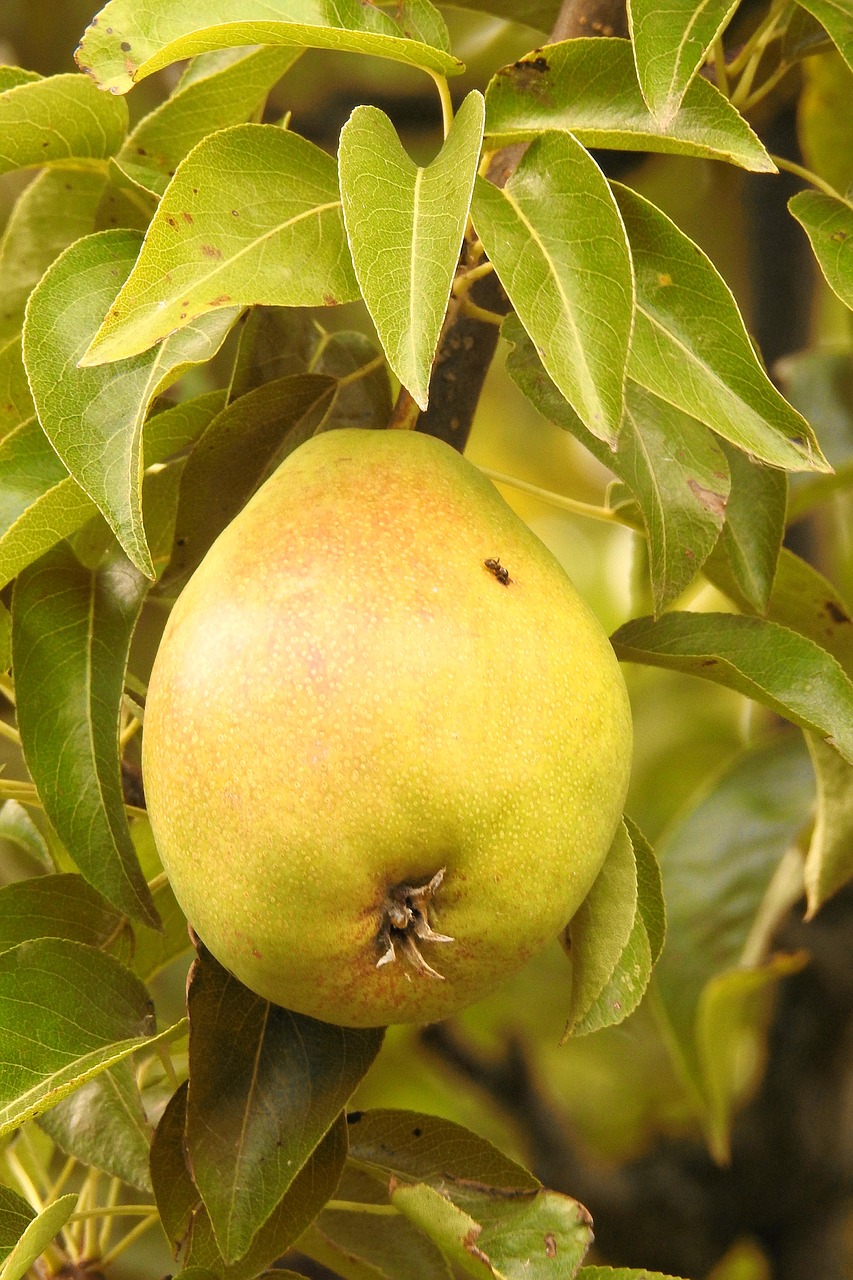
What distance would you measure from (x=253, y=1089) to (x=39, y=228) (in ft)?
2.59

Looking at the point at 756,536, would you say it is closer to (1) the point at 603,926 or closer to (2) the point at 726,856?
(1) the point at 603,926

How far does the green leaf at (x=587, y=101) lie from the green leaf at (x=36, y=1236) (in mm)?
747

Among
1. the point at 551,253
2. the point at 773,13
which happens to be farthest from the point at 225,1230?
the point at 773,13

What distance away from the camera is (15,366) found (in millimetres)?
1070

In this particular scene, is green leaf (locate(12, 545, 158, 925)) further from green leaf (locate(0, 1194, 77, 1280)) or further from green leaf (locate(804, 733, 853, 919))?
green leaf (locate(804, 733, 853, 919))

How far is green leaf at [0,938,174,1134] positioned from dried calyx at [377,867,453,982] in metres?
0.19

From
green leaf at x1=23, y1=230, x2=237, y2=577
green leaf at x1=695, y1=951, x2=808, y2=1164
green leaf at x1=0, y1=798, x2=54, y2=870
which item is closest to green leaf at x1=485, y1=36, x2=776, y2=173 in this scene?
green leaf at x1=23, y1=230, x2=237, y2=577

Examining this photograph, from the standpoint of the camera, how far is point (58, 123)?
104 cm

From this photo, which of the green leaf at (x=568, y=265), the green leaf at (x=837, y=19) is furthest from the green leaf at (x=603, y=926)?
the green leaf at (x=837, y=19)

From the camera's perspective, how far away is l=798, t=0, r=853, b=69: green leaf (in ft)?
3.11

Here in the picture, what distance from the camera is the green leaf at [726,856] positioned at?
6.10 feet

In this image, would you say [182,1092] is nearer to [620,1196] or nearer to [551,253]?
[551,253]

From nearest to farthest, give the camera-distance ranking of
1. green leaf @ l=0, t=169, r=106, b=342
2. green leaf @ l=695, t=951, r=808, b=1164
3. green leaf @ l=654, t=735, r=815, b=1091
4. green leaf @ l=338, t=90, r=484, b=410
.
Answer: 1. green leaf @ l=338, t=90, r=484, b=410
2. green leaf @ l=0, t=169, r=106, b=342
3. green leaf @ l=695, t=951, r=808, b=1164
4. green leaf @ l=654, t=735, r=815, b=1091

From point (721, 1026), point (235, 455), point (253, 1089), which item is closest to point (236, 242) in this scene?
point (235, 455)
